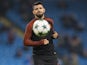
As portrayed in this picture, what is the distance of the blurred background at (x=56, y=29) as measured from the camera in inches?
309

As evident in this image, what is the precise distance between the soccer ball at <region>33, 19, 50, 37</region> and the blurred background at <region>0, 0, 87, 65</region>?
12.6 feet

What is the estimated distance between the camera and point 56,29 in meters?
8.27

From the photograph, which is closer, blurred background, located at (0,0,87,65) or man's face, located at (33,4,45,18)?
man's face, located at (33,4,45,18)

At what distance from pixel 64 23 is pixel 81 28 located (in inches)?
15.8

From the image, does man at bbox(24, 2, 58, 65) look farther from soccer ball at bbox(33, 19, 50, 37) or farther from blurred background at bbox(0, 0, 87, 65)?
blurred background at bbox(0, 0, 87, 65)

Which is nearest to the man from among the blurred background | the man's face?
the man's face

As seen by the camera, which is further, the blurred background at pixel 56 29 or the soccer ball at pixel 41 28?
the blurred background at pixel 56 29

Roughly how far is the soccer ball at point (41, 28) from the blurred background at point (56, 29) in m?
3.84

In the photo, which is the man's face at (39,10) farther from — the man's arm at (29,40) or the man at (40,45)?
the man's arm at (29,40)

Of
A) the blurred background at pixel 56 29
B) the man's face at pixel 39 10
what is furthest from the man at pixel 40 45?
the blurred background at pixel 56 29

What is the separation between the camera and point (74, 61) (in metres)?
7.69

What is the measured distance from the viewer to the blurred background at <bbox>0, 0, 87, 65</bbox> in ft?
25.7

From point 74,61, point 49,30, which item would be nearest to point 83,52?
point 74,61

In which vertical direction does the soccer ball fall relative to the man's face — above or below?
below
